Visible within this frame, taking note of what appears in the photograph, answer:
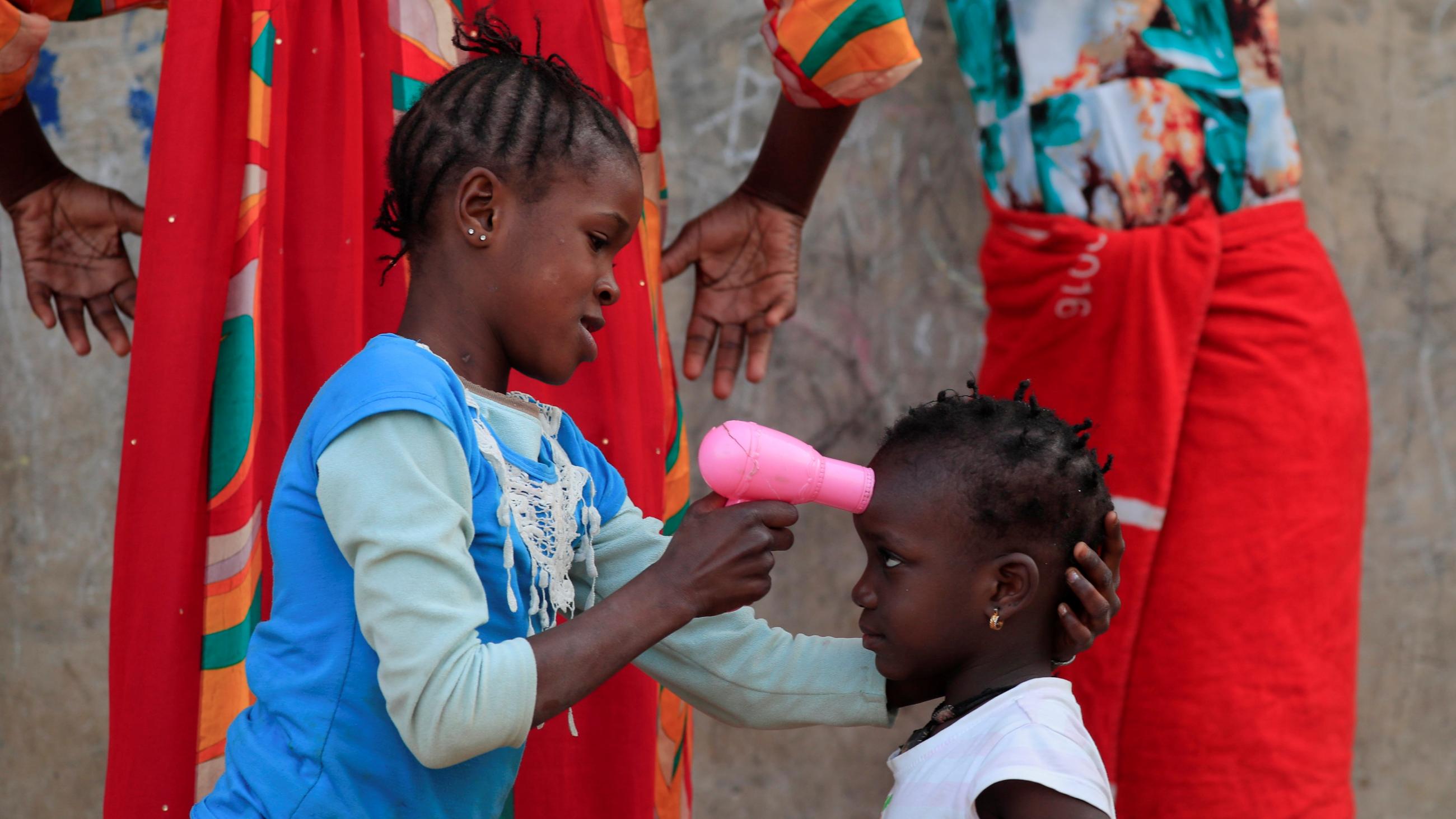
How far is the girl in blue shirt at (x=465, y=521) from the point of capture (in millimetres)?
1076

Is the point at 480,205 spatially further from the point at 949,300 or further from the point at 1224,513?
the point at 949,300

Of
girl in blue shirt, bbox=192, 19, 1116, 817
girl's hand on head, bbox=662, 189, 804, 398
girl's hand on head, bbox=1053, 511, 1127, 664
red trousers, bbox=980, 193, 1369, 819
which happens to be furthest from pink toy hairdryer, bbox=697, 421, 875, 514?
red trousers, bbox=980, 193, 1369, 819

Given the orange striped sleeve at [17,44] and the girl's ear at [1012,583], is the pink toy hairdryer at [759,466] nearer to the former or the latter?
the girl's ear at [1012,583]

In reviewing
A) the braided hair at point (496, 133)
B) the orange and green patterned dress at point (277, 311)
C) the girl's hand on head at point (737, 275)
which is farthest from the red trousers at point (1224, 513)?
the braided hair at point (496, 133)

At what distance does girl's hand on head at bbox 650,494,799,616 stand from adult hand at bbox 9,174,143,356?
1055mm

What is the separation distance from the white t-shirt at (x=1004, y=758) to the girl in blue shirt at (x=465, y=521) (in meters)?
0.10

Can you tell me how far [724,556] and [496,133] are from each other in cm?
44

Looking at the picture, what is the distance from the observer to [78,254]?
1.93 m

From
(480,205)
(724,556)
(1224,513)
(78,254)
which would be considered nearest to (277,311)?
(480,205)

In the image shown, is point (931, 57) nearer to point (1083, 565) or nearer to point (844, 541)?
point (844, 541)

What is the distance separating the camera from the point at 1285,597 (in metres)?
1.90

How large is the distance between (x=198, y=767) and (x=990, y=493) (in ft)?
2.93

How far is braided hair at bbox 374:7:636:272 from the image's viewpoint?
1.26 m

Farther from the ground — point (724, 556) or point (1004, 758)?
point (724, 556)
